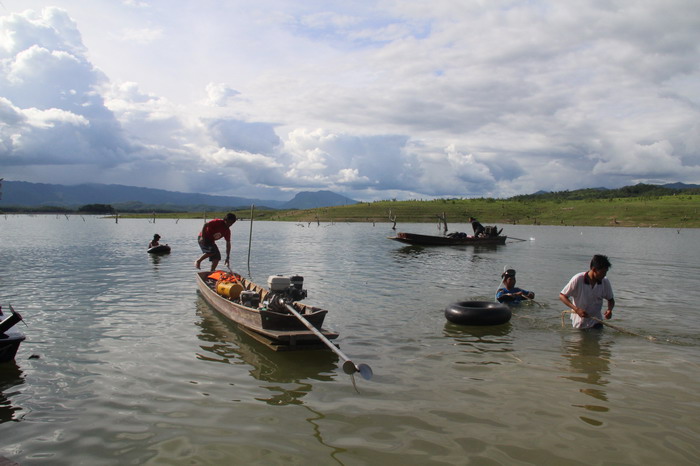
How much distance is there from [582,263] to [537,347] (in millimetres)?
25077

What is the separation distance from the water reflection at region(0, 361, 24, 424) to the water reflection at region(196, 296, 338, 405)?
142 inches

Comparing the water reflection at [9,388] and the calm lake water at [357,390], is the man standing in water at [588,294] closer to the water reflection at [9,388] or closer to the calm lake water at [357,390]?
the calm lake water at [357,390]

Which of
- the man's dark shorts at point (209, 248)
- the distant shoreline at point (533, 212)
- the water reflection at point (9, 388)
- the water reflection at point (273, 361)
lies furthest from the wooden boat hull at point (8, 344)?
the distant shoreline at point (533, 212)

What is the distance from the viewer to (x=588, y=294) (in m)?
12.1

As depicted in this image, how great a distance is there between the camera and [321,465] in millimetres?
6188

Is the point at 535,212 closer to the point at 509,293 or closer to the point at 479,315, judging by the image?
the point at 509,293

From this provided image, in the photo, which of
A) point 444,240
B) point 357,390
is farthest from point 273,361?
point 444,240

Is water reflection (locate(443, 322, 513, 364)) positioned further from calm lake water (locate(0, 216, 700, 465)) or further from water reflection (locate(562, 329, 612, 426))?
water reflection (locate(562, 329, 612, 426))

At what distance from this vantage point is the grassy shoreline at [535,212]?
332ft

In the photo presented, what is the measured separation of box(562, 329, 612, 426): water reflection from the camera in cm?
816

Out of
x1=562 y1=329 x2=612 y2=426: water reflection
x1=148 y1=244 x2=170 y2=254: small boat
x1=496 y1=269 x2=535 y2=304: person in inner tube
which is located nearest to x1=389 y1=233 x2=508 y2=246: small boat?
x1=148 y1=244 x2=170 y2=254: small boat

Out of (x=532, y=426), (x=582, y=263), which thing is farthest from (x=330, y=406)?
(x=582, y=263)

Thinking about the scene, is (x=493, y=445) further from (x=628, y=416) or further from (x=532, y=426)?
(x=628, y=416)

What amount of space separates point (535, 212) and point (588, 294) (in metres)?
119
